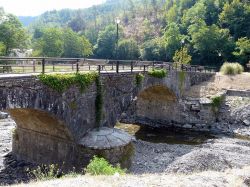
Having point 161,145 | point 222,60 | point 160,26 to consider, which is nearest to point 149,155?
point 161,145

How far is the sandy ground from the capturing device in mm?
43594

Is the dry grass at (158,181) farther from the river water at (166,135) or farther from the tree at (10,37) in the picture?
the tree at (10,37)

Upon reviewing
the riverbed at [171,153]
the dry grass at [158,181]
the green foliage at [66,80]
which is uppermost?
the green foliage at [66,80]

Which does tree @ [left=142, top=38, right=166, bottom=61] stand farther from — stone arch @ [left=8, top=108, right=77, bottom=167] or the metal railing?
stone arch @ [left=8, top=108, right=77, bottom=167]

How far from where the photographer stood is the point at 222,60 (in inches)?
2859

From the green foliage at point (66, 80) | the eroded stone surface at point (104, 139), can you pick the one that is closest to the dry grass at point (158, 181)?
the green foliage at point (66, 80)

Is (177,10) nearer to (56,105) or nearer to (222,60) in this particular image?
(222,60)

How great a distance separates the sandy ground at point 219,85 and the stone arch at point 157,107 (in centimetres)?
338

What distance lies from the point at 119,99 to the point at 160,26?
353ft

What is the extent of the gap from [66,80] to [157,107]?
23.9 m

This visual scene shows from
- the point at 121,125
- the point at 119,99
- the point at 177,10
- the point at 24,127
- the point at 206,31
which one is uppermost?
the point at 177,10

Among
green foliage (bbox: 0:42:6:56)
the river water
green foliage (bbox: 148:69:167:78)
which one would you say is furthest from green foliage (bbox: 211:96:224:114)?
green foliage (bbox: 0:42:6:56)

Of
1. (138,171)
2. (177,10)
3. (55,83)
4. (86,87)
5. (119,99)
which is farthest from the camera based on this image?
(177,10)

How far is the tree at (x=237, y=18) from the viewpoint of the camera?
7631cm
